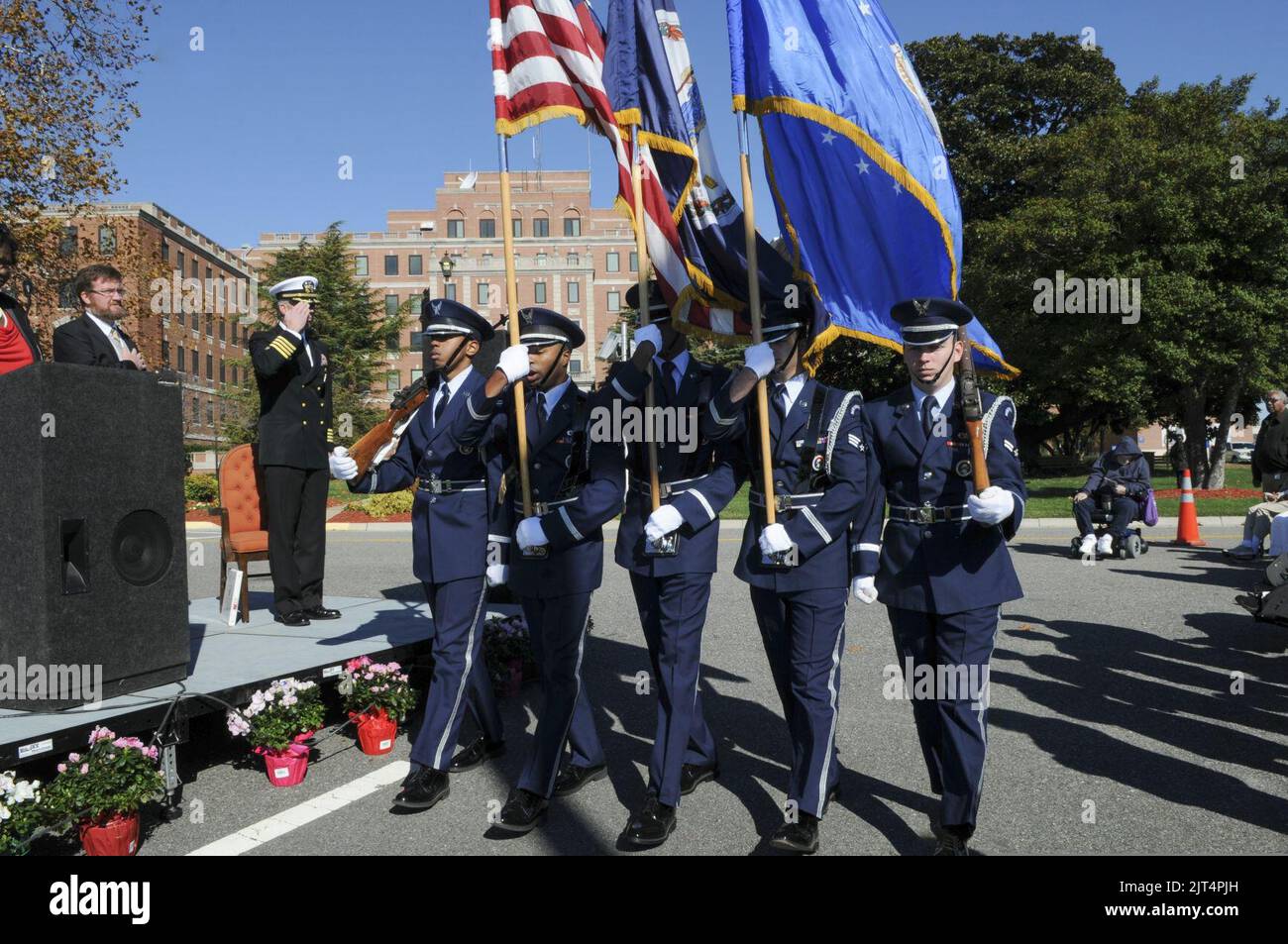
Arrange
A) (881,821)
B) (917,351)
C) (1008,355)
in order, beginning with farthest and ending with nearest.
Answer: (1008,355), (881,821), (917,351)

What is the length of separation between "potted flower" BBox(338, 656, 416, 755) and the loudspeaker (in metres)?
0.87

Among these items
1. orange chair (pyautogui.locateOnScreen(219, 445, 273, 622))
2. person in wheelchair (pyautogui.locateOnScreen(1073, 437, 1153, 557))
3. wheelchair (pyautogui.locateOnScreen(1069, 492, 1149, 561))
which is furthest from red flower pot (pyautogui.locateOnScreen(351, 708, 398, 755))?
wheelchair (pyautogui.locateOnScreen(1069, 492, 1149, 561))

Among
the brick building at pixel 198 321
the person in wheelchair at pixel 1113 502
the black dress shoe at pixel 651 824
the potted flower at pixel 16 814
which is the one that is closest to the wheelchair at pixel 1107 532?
the person in wheelchair at pixel 1113 502

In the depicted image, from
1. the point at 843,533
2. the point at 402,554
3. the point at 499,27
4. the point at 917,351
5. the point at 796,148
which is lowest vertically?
the point at 402,554

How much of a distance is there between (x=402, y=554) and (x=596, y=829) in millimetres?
11071

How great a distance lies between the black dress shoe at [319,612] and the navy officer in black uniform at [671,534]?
3.17 meters

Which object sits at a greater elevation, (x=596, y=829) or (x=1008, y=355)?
(x=1008, y=355)

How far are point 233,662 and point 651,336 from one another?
3.02 meters

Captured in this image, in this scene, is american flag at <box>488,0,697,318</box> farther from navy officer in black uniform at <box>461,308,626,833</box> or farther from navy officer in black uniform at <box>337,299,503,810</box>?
navy officer in black uniform at <box>337,299,503,810</box>

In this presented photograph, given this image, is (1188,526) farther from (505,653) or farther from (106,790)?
(106,790)

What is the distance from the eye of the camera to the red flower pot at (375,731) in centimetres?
540

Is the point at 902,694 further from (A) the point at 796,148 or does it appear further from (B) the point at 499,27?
(B) the point at 499,27

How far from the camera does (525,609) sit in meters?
4.68
